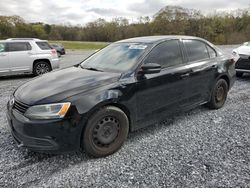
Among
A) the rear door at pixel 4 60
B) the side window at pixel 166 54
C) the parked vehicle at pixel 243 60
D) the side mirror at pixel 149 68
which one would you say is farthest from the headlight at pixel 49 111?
the rear door at pixel 4 60

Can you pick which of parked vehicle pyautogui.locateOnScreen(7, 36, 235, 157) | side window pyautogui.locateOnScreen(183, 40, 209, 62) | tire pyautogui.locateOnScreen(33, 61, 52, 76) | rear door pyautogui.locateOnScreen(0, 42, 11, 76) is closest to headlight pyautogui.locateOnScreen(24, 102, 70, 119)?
parked vehicle pyautogui.locateOnScreen(7, 36, 235, 157)

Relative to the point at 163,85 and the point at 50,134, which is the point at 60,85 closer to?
the point at 50,134

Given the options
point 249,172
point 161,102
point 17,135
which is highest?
point 161,102

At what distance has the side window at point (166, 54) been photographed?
3.43 metres

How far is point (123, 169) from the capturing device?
2672 mm

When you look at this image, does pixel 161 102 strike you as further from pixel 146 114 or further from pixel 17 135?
pixel 17 135

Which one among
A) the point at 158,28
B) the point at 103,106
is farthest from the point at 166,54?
the point at 158,28

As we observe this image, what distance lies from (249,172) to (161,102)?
1.49m

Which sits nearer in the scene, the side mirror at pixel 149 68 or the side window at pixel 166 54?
the side mirror at pixel 149 68

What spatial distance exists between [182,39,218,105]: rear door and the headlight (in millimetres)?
2268

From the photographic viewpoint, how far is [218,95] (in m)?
4.66

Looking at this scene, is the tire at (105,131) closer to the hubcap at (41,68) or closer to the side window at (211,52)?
the side window at (211,52)

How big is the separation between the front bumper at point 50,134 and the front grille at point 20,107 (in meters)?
0.07

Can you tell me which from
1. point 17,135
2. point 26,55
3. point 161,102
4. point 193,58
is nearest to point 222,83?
point 193,58
